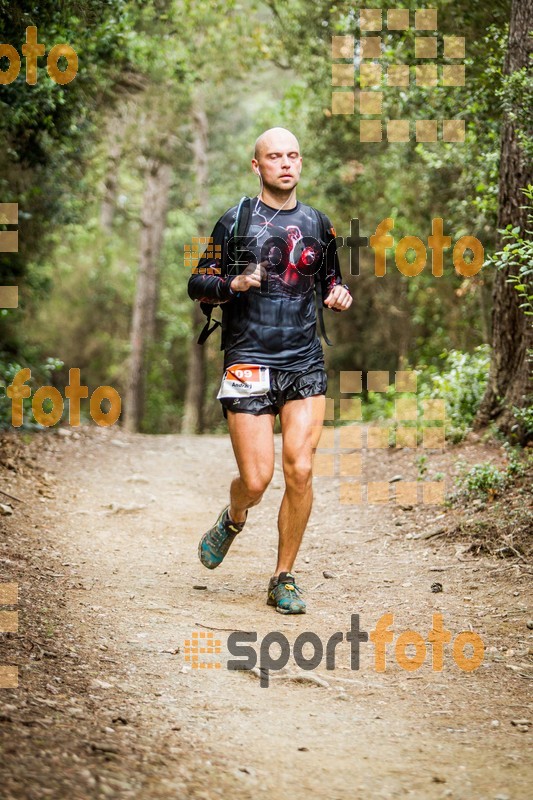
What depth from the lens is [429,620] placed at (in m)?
4.88

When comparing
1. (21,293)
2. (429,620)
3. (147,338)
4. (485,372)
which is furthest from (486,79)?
(147,338)

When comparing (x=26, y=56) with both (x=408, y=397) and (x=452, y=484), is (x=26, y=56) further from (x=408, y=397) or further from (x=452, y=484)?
(x=408, y=397)

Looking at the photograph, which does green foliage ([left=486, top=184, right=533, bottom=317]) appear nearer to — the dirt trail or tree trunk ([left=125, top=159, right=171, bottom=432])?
the dirt trail

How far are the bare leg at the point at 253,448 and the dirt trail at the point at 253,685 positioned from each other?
0.73 m

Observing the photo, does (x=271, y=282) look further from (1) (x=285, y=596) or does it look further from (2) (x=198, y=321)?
(2) (x=198, y=321)

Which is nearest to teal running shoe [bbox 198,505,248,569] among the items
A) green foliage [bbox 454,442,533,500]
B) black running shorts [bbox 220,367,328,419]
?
black running shorts [bbox 220,367,328,419]

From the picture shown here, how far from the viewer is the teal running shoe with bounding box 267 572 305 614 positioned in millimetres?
4891

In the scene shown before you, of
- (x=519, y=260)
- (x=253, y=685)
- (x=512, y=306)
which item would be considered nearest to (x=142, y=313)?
(x=512, y=306)

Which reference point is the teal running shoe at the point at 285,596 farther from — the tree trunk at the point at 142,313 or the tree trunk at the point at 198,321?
the tree trunk at the point at 198,321

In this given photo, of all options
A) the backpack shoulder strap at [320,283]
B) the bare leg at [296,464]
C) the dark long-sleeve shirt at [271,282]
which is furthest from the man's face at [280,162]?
the bare leg at [296,464]

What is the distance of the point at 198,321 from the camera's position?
81.2ft

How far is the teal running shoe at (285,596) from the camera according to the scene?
4891 mm

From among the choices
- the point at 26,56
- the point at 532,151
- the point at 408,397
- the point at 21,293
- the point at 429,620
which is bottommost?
the point at 429,620

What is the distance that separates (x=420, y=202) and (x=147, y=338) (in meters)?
10.5
